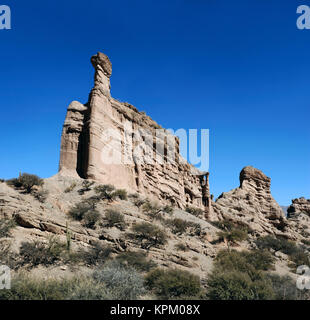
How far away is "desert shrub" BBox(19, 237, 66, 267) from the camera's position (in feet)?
29.1

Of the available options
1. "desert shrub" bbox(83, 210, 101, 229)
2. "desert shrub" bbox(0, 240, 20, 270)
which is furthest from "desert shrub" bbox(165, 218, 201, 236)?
"desert shrub" bbox(0, 240, 20, 270)

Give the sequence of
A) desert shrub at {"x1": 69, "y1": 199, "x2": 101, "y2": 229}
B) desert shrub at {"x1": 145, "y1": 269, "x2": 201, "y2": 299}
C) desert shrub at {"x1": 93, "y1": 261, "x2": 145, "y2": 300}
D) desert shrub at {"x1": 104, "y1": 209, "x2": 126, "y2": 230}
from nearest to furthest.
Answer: desert shrub at {"x1": 93, "y1": 261, "x2": 145, "y2": 300}
desert shrub at {"x1": 145, "y1": 269, "x2": 201, "y2": 299}
desert shrub at {"x1": 69, "y1": 199, "x2": 101, "y2": 229}
desert shrub at {"x1": 104, "y1": 209, "x2": 126, "y2": 230}

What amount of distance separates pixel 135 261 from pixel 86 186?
10447 millimetres

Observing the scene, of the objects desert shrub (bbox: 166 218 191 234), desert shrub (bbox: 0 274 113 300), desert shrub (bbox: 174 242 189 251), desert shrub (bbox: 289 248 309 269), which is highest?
desert shrub (bbox: 166 218 191 234)

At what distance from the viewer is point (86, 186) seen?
19062mm

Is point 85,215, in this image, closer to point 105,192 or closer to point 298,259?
point 105,192

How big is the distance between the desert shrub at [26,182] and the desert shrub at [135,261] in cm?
868

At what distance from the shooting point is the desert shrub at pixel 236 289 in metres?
7.40

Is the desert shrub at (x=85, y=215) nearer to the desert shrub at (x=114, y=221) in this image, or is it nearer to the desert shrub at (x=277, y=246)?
the desert shrub at (x=114, y=221)

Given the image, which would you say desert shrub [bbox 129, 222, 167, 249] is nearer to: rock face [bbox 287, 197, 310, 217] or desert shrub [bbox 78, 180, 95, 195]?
desert shrub [bbox 78, 180, 95, 195]

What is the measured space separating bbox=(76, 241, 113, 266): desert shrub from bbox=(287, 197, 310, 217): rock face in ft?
159

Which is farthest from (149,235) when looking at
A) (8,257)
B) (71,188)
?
(71,188)
